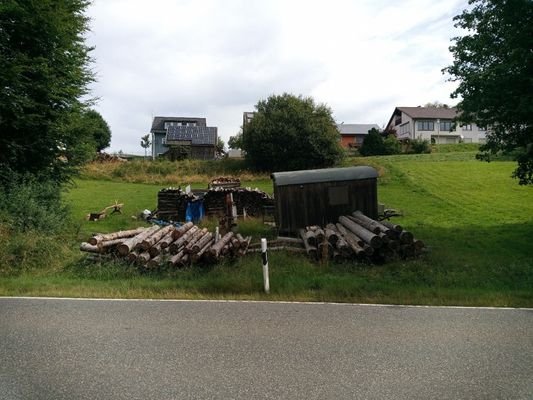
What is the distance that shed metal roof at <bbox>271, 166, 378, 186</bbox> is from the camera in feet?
56.8

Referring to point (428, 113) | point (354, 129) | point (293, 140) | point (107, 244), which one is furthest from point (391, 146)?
point (107, 244)

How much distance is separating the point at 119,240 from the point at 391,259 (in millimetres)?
7319

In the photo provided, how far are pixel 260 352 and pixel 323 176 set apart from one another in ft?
40.6

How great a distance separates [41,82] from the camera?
620 inches

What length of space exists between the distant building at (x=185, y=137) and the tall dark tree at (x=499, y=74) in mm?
50865

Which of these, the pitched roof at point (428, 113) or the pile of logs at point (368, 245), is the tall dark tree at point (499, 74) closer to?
the pile of logs at point (368, 245)

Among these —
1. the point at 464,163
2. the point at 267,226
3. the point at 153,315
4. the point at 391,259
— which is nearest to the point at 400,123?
the point at 464,163

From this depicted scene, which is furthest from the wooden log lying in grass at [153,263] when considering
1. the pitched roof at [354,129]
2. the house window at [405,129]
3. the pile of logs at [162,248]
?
the pitched roof at [354,129]

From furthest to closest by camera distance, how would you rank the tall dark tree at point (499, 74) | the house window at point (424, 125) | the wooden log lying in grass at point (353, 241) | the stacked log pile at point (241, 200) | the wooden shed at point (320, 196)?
the house window at point (424, 125) → the stacked log pile at point (241, 200) → the wooden shed at point (320, 196) → the tall dark tree at point (499, 74) → the wooden log lying in grass at point (353, 241)

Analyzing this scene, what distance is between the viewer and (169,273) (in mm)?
10758

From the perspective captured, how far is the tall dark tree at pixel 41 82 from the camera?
48.6 feet

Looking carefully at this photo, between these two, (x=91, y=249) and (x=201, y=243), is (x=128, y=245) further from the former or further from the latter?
(x=201, y=243)

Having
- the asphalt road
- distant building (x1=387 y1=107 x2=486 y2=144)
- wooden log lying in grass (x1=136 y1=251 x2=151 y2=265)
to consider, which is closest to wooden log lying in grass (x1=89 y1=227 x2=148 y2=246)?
wooden log lying in grass (x1=136 y1=251 x2=151 y2=265)

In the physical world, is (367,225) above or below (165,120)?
below
